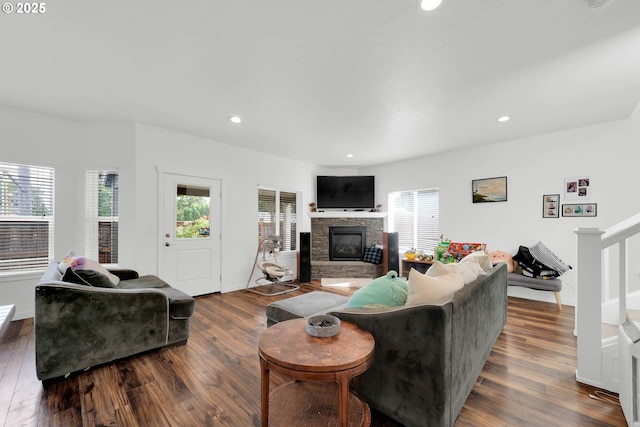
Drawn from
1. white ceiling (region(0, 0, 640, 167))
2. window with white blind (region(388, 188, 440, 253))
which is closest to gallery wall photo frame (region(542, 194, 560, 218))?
white ceiling (region(0, 0, 640, 167))

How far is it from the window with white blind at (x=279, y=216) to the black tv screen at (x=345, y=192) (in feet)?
2.22

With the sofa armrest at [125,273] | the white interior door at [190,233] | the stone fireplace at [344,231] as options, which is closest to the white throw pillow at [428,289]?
the sofa armrest at [125,273]

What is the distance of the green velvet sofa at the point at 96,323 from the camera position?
2.01 metres

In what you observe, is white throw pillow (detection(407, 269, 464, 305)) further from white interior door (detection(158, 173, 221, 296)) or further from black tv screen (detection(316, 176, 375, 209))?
black tv screen (detection(316, 176, 375, 209))

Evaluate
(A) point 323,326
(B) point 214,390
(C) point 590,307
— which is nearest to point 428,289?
(A) point 323,326

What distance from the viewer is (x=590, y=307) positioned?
1.97 metres

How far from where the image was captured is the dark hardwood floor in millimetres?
1654

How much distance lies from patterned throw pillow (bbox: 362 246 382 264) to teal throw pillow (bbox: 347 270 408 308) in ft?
12.8

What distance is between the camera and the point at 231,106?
3.18 m

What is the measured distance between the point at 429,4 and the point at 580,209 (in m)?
3.94

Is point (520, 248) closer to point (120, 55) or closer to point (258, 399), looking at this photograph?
point (258, 399)

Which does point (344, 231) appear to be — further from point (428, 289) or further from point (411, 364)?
point (411, 364)

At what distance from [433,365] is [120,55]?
3174 mm

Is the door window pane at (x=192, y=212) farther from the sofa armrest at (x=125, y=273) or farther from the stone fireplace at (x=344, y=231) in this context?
the stone fireplace at (x=344, y=231)
